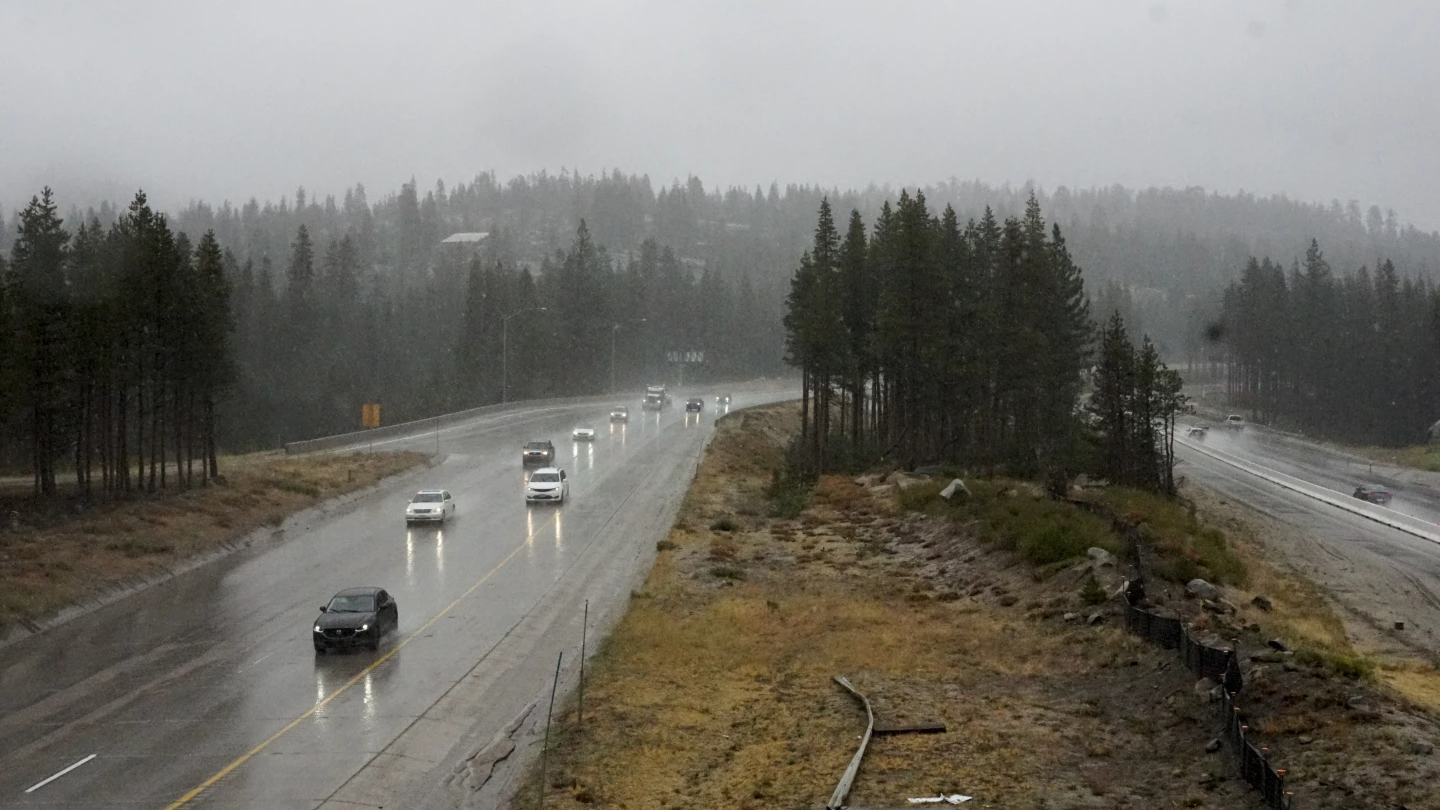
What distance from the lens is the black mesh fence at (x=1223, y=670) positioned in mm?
13492

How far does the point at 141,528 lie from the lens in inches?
1599

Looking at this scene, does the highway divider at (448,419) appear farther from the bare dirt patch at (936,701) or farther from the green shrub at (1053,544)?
the green shrub at (1053,544)

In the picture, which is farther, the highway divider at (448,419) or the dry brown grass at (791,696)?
the highway divider at (448,419)

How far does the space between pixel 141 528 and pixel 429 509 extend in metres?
10.5

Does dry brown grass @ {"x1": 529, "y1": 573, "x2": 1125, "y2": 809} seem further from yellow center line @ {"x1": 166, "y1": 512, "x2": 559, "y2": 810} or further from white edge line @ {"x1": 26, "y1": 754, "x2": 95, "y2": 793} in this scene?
white edge line @ {"x1": 26, "y1": 754, "x2": 95, "y2": 793}

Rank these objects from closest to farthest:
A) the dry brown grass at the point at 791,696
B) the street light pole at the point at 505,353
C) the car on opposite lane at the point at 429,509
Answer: the dry brown grass at the point at 791,696, the car on opposite lane at the point at 429,509, the street light pole at the point at 505,353

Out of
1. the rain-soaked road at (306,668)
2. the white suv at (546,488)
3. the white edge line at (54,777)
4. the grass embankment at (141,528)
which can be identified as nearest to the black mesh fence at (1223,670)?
the rain-soaked road at (306,668)

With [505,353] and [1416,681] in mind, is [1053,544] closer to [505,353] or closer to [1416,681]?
[1416,681]

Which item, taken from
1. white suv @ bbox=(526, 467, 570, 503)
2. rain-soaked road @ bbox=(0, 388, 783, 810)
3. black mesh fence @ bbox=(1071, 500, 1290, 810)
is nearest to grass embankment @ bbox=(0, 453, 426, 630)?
rain-soaked road @ bbox=(0, 388, 783, 810)

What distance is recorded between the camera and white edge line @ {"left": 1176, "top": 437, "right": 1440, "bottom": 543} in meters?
56.0

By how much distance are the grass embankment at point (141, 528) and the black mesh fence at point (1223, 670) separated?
85.7ft

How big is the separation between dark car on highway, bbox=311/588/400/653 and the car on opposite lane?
18.5m

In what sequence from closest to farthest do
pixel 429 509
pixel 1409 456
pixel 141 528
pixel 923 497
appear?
pixel 141 528, pixel 429 509, pixel 923 497, pixel 1409 456

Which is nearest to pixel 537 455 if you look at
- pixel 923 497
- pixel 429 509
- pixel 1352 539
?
pixel 429 509
